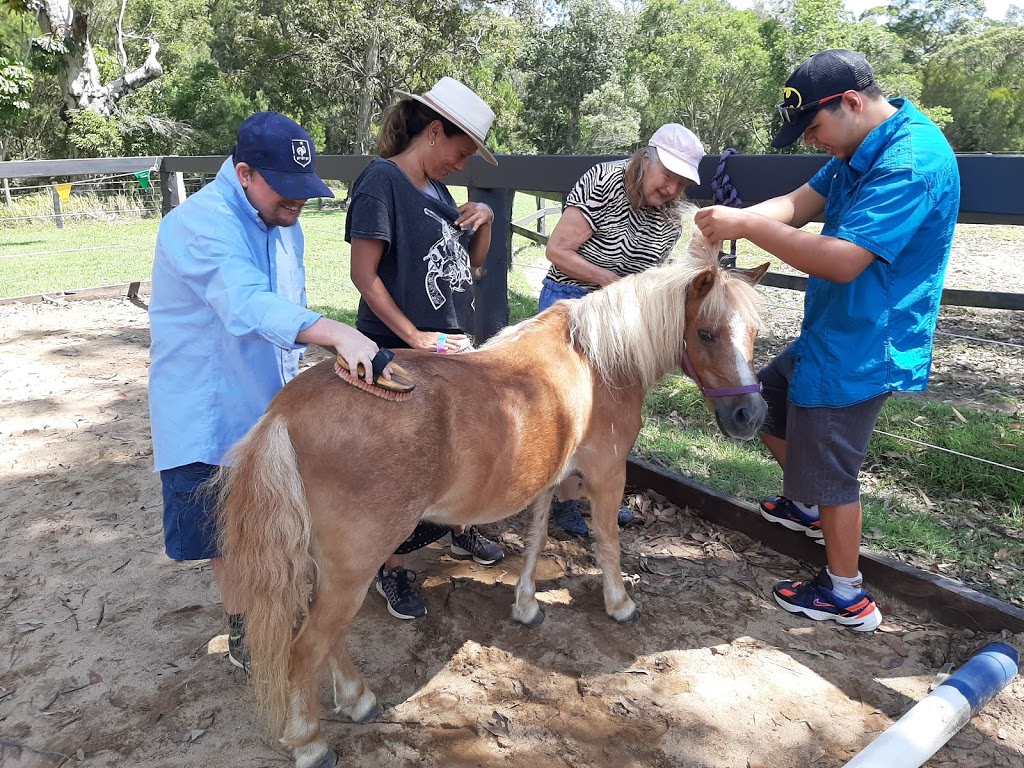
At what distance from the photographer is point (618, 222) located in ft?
10.4

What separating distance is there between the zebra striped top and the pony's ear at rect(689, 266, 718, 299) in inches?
24.4

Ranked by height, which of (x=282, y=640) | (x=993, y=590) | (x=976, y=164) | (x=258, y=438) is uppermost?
(x=976, y=164)

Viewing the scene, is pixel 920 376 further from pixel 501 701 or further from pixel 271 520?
pixel 271 520

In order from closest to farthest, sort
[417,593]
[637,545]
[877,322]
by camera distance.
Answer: [877,322], [417,593], [637,545]

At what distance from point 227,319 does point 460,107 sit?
1.26 metres

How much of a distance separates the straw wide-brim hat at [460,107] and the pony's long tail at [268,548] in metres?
1.37

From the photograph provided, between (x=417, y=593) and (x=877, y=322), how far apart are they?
87.4 inches

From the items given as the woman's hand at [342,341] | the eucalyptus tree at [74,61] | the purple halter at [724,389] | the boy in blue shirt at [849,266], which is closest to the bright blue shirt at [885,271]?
the boy in blue shirt at [849,266]

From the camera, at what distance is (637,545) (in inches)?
144

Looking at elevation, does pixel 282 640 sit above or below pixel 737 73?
below

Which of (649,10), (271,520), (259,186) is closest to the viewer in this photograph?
(271,520)

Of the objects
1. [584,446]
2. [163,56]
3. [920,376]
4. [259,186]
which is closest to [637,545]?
[584,446]

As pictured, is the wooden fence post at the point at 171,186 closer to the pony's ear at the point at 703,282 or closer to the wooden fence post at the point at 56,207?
the wooden fence post at the point at 56,207

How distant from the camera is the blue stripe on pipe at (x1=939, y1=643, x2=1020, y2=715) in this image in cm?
226
